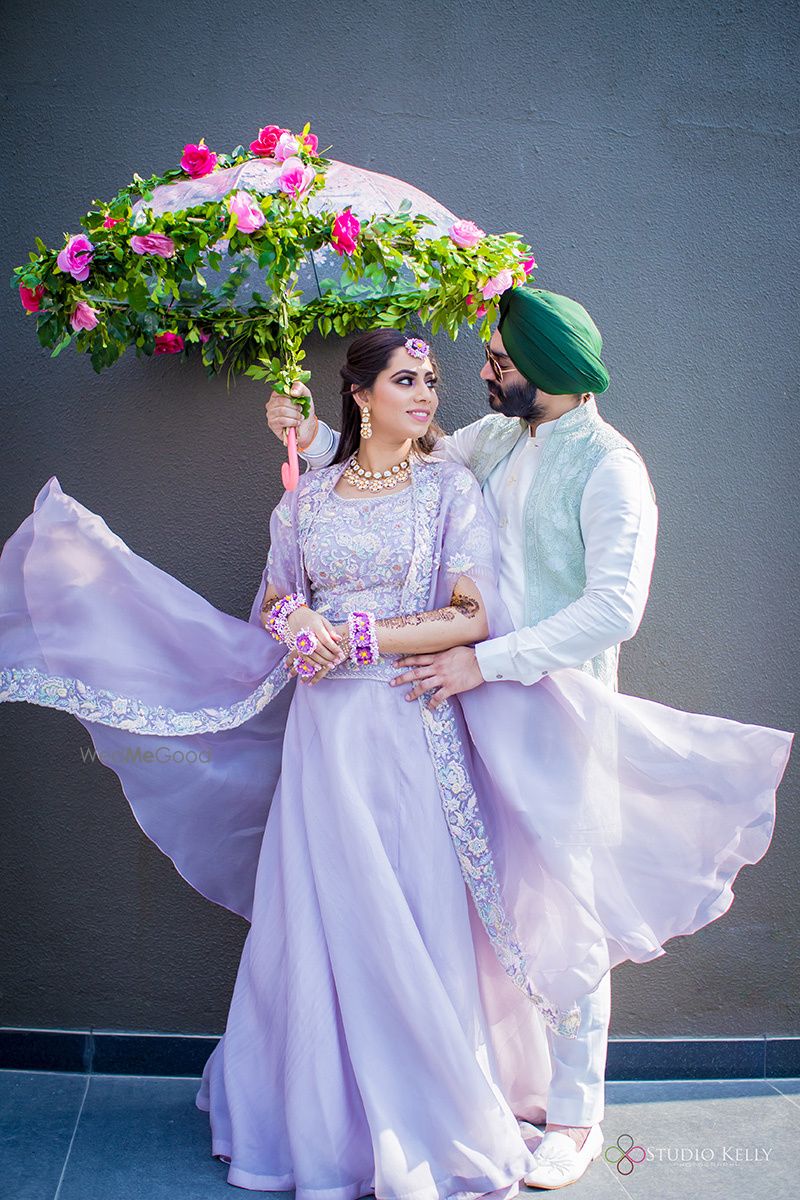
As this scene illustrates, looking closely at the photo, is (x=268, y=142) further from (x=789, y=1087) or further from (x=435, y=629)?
(x=789, y=1087)

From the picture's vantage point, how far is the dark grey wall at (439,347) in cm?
309

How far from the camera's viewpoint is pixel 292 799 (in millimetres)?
2645

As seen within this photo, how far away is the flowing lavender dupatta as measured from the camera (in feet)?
8.18

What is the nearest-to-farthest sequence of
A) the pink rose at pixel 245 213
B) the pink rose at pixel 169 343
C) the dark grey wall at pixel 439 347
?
1. the pink rose at pixel 245 213
2. the pink rose at pixel 169 343
3. the dark grey wall at pixel 439 347

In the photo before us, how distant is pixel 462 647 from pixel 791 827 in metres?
1.31

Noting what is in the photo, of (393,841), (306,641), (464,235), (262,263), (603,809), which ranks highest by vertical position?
(464,235)

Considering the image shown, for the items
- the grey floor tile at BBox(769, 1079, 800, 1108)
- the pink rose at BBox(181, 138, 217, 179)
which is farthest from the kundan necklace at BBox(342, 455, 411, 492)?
the grey floor tile at BBox(769, 1079, 800, 1108)

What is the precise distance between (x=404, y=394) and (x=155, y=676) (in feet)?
2.83

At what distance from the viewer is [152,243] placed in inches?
91.0

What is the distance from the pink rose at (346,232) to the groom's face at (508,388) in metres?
0.49

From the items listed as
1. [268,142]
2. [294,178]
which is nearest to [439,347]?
[268,142]

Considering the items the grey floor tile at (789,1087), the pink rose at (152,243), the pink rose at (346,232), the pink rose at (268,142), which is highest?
the pink rose at (268,142)

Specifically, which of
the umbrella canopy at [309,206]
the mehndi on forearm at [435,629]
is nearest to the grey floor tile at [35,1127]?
the mehndi on forearm at [435,629]

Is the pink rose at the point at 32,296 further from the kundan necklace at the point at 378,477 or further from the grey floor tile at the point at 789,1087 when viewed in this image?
the grey floor tile at the point at 789,1087
